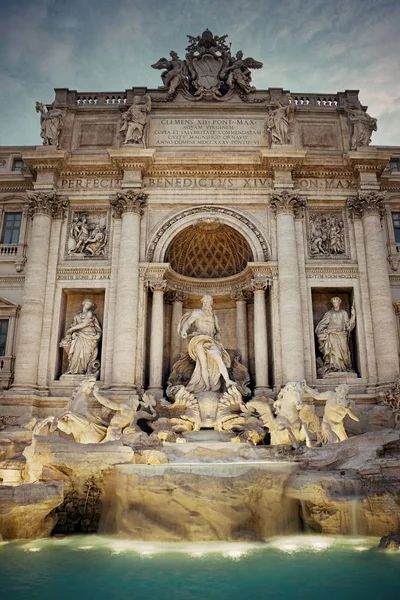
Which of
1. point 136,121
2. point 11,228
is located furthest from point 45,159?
point 136,121

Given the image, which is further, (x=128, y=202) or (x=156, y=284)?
(x=128, y=202)

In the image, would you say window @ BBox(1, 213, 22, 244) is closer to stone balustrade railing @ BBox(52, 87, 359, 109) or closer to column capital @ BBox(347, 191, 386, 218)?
stone balustrade railing @ BBox(52, 87, 359, 109)

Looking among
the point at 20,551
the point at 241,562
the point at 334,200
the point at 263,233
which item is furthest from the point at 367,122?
the point at 20,551

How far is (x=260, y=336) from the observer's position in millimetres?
18406

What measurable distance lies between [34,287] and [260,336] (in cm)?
866

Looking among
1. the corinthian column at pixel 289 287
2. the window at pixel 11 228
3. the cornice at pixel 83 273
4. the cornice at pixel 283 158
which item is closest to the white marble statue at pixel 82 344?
the cornice at pixel 83 273

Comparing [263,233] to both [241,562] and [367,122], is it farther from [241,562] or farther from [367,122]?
[241,562]

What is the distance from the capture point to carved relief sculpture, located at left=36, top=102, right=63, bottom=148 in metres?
20.4

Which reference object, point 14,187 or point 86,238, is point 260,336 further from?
point 14,187

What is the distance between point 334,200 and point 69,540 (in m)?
15.8

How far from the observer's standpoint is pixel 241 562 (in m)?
7.99

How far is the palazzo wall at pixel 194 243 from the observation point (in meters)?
18.1

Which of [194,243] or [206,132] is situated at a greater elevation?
[206,132]

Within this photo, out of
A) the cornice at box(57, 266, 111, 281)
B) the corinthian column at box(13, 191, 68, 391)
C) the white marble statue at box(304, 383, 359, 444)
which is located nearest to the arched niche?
the cornice at box(57, 266, 111, 281)
